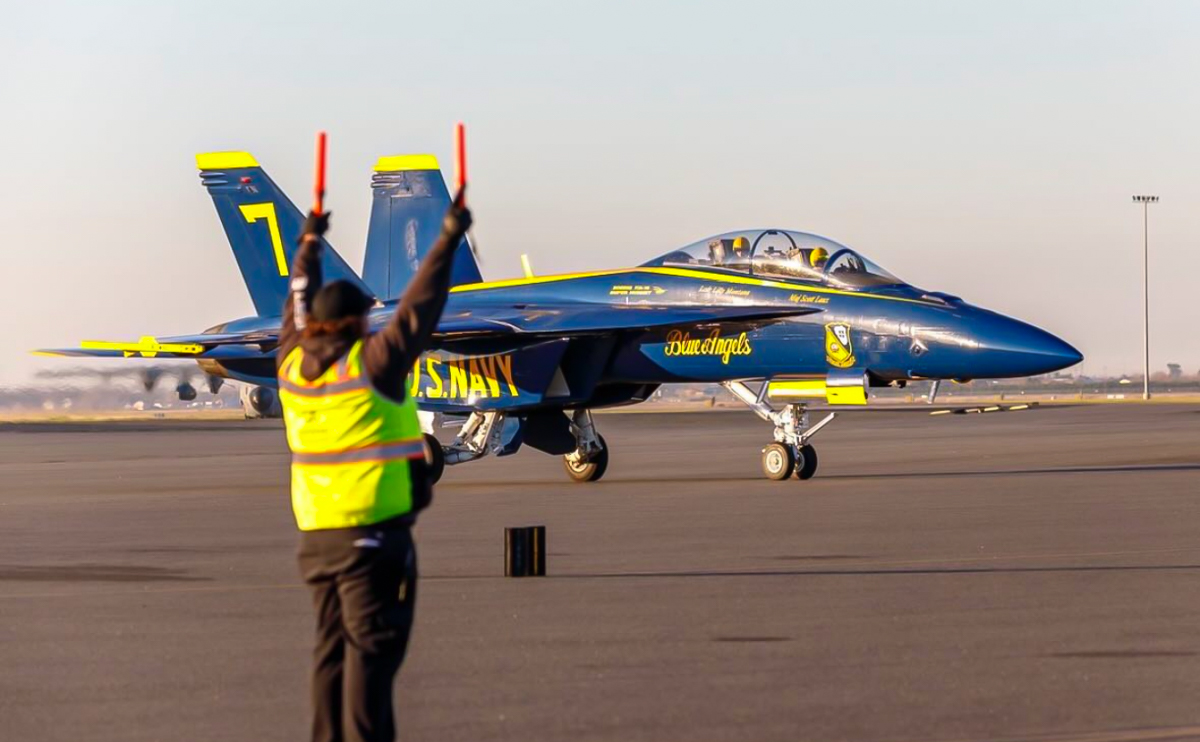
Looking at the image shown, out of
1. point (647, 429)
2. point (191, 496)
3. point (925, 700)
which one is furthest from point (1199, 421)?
point (925, 700)

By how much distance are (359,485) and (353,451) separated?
11 centimetres

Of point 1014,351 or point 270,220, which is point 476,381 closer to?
point 270,220

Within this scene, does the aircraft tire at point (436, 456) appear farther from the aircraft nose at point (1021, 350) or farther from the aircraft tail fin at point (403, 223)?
the aircraft nose at point (1021, 350)

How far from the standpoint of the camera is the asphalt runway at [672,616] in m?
6.93

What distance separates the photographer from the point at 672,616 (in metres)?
9.67

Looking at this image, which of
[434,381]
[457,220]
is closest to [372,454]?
[457,220]

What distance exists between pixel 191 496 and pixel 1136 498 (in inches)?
403

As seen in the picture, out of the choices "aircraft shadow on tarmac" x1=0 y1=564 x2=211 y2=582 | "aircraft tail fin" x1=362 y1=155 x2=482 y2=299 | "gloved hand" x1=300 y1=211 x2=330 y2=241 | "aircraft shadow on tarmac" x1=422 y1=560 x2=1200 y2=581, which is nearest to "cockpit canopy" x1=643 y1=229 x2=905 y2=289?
"aircraft tail fin" x1=362 y1=155 x2=482 y2=299

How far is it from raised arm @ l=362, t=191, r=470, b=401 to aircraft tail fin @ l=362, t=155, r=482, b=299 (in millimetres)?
19626

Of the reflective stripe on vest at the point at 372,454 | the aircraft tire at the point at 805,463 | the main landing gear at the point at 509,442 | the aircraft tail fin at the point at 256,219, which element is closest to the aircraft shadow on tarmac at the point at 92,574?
the reflective stripe on vest at the point at 372,454

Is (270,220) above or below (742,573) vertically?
above

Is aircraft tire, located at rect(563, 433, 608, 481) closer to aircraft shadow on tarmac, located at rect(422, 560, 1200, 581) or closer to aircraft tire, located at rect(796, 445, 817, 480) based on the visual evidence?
aircraft tire, located at rect(796, 445, 817, 480)

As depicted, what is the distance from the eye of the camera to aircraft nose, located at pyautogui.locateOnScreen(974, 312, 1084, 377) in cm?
1953

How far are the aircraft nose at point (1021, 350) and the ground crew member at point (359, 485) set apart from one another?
47.5 ft
